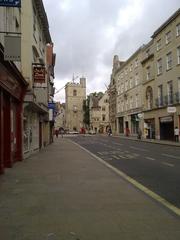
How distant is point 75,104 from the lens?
433 feet

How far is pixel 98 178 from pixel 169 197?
3771 millimetres

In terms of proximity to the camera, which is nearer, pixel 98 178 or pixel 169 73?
pixel 98 178

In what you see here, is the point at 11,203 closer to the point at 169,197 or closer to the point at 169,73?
the point at 169,197

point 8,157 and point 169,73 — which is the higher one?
point 169,73

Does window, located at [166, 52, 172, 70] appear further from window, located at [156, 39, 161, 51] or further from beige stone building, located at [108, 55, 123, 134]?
beige stone building, located at [108, 55, 123, 134]

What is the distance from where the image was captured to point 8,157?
16.9 metres

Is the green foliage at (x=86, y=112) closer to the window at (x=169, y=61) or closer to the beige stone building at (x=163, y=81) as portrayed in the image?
the beige stone building at (x=163, y=81)

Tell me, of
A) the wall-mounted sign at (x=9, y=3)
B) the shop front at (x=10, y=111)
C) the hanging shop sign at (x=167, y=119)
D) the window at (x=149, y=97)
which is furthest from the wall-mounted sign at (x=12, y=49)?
the window at (x=149, y=97)

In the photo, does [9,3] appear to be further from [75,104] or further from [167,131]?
[75,104]

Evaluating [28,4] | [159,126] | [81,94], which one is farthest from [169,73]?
[81,94]

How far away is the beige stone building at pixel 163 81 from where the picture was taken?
149 feet

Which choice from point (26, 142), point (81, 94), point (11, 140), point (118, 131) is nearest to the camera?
point (11, 140)

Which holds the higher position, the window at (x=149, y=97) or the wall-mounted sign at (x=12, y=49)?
the window at (x=149, y=97)

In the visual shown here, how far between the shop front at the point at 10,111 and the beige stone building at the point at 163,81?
25811 mm
